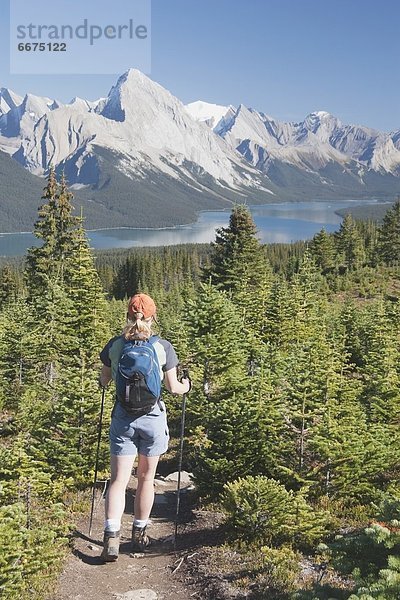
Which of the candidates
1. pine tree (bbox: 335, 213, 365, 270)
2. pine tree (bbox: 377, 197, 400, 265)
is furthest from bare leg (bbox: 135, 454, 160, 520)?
pine tree (bbox: 377, 197, 400, 265)

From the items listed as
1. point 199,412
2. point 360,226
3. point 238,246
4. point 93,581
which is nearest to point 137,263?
point 360,226

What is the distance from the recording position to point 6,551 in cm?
678

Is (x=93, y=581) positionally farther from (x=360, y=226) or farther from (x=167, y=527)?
(x=360, y=226)

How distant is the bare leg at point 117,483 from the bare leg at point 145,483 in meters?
0.21

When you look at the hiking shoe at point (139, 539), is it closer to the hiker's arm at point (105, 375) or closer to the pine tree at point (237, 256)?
the hiker's arm at point (105, 375)

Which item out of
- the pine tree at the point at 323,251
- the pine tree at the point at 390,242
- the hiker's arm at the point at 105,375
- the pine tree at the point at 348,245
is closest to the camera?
the hiker's arm at the point at 105,375

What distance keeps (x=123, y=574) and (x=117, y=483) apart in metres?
1.34

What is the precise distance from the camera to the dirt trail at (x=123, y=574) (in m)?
6.98

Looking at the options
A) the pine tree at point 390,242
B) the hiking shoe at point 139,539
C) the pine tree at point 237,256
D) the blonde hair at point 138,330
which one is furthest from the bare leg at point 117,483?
the pine tree at point 390,242

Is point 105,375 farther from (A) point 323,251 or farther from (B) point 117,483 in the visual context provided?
(A) point 323,251

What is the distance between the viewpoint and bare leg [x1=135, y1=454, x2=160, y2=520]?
24.0 ft

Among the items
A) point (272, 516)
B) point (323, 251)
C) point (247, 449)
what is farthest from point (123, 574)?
point (323, 251)

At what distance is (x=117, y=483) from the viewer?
285 inches

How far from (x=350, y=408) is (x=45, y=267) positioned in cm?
2551
